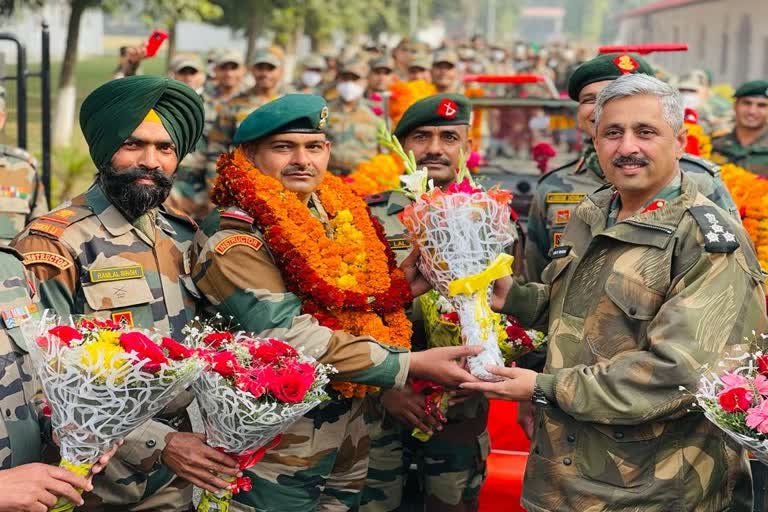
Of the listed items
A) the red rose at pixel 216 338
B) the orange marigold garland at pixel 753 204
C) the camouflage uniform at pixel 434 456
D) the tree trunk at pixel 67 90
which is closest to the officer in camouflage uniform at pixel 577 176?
the orange marigold garland at pixel 753 204

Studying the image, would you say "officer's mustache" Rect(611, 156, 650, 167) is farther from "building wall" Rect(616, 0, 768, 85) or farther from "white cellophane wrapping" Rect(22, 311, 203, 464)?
"building wall" Rect(616, 0, 768, 85)

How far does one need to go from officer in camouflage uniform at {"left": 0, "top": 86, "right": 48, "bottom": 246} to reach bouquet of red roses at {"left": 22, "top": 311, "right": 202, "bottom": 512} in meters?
3.82

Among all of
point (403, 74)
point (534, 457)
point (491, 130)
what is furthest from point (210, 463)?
point (403, 74)

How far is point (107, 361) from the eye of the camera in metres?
3.22

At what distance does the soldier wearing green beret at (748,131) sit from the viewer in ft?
32.8

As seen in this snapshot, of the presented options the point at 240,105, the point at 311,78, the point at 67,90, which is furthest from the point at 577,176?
the point at 67,90

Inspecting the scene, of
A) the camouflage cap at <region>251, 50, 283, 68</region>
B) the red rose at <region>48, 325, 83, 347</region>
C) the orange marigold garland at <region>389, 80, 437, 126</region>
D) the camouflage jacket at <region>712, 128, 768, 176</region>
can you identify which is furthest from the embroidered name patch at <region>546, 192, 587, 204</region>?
the orange marigold garland at <region>389, 80, 437, 126</region>

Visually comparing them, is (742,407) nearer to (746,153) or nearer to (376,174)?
(376,174)

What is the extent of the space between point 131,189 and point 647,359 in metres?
1.88

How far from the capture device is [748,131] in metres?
10.2

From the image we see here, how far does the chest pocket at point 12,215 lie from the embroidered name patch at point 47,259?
3.23 meters

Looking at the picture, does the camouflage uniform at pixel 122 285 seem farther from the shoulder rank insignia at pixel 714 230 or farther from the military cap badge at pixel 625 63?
the military cap badge at pixel 625 63

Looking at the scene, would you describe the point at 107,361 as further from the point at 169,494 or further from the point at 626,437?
the point at 626,437

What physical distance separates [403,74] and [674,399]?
1634cm
